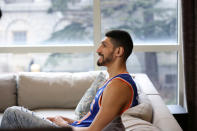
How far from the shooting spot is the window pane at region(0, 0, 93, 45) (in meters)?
3.83

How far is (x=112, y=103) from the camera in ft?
6.39

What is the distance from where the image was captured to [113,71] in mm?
2221

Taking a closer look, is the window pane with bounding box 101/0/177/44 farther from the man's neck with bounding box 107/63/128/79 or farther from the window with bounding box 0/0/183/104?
the man's neck with bounding box 107/63/128/79

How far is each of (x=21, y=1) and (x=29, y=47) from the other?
0.54 metres

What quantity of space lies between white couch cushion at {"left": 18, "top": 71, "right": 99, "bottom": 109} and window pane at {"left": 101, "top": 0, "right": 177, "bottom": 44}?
0.90 metres

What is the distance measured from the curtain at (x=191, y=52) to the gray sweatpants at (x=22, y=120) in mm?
1950

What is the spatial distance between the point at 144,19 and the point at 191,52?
726 mm

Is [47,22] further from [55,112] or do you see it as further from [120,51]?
[120,51]

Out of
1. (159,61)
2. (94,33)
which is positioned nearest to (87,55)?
(94,33)

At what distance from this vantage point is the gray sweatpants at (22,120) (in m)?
1.91

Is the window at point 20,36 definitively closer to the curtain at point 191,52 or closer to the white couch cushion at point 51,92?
the white couch cushion at point 51,92

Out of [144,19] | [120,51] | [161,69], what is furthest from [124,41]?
[161,69]

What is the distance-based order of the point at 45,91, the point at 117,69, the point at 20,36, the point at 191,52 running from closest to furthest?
the point at 117,69 < the point at 45,91 < the point at 191,52 < the point at 20,36

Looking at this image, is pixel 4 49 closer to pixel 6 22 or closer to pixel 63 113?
pixel 6 22
